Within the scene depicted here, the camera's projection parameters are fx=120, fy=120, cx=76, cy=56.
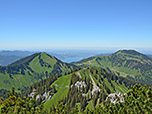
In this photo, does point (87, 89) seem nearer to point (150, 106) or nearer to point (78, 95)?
point (78, 95)

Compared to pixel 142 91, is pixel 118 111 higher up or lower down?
lower down

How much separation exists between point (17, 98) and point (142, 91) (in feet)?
87.2

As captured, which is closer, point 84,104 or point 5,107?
point 5,107

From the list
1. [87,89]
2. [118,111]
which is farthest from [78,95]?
[118,111]

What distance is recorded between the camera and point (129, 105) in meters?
29.0

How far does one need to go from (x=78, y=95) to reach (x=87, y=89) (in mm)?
17023

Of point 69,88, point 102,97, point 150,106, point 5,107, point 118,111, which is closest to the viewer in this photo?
point 150,106

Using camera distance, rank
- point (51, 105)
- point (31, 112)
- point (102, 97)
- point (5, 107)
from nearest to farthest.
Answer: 1. point (5, 107)
2. point (31, 112)
3. point (102, 97)
4. point (51, 105)

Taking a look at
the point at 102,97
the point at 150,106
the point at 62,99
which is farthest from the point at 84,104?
the point at 150,106

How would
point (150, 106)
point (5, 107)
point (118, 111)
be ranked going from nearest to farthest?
point (150, 106) → point (5, 107) → point (118, 111)

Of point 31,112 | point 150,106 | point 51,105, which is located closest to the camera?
point 150,106

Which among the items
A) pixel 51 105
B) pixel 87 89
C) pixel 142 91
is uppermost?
pixel 142 91

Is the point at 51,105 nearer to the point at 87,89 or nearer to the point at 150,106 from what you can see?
the point at 87,89

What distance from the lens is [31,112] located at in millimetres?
28016
